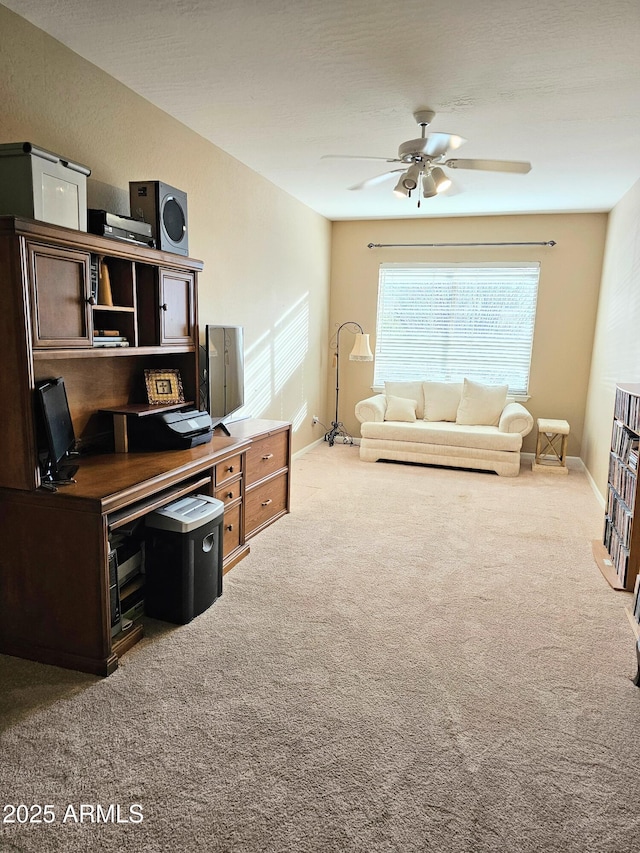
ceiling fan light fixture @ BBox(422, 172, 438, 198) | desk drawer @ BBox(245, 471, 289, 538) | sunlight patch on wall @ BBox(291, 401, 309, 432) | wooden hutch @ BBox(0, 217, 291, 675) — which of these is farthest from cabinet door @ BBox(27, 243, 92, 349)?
sunlight patch on wall @ BBox(291, 401, 309, 432)

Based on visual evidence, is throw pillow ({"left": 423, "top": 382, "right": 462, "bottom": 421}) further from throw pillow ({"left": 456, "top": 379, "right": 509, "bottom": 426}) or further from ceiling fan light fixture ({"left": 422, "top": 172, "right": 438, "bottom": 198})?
ceiling fan light fixture ({"left": 422, "top": 172, "right": 438, "bottom": 198})

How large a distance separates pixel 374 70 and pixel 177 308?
1.56 metres

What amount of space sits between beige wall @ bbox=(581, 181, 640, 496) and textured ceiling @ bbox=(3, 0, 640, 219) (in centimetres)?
79

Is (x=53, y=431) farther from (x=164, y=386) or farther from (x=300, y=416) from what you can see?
(x=300, y=416)

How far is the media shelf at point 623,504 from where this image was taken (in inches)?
120

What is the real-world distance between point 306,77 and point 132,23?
0.86m

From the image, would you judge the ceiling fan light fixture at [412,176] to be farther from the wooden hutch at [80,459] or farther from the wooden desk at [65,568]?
the wooden desk at [65,568]

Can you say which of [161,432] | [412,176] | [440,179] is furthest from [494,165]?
[161,432]

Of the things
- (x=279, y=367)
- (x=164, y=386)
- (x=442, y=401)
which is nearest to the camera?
(x=164, y=386)

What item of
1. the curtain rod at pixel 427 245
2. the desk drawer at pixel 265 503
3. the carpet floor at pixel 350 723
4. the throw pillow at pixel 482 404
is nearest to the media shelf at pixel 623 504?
the carpet floor at pixel 350 723

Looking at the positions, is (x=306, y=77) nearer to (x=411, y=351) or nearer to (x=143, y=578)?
(x=143, y=578)

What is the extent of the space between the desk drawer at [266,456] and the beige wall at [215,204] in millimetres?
829

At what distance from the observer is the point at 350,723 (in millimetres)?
1998

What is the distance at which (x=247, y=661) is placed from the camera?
7.73 ft
